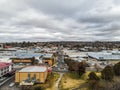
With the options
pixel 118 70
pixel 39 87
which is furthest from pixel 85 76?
pixel 39 87

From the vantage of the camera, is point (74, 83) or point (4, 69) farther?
point (4, 69)

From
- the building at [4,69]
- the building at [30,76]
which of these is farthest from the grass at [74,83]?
the building at [4,69]

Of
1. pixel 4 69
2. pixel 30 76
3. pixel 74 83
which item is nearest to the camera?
pixel 30 76

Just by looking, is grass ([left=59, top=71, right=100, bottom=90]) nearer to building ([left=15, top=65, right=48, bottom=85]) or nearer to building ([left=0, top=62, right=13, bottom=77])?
building ([left=15, top=65, right=48, bottom=85])

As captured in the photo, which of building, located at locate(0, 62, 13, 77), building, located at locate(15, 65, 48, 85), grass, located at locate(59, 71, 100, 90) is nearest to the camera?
grass, located at locate(59, 71, 100, 90)

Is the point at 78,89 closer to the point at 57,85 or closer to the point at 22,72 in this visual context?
the point at 57,85

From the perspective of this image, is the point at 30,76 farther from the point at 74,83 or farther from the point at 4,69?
the point at 4,69

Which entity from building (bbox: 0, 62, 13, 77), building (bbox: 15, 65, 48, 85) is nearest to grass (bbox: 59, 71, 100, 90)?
building (bbox: 15, 65, 48, 85)

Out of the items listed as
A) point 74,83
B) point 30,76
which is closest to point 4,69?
point 30,76

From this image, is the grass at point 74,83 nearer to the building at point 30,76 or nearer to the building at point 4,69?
the building at point 30,76

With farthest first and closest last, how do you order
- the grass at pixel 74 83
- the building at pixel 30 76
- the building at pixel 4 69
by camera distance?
the building at pixel 4 69
the building at pixel 30 76
the grass at pixel 74 83

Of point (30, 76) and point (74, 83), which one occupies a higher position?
point (30, 76)
